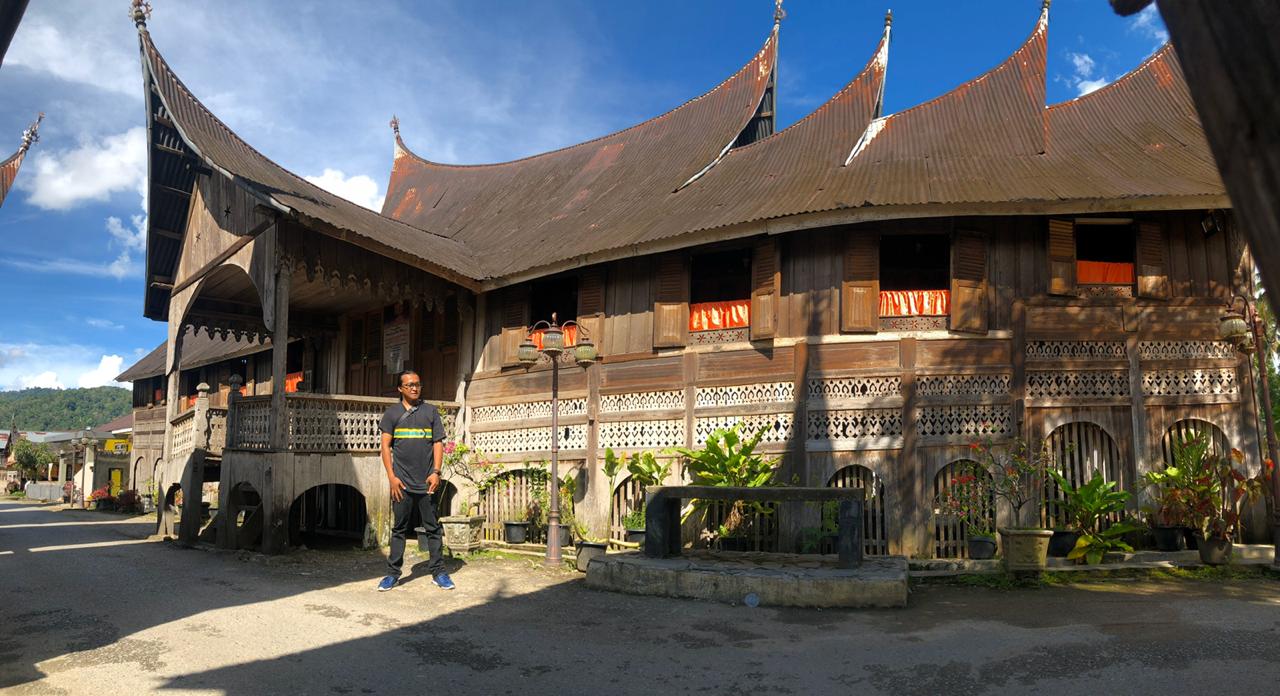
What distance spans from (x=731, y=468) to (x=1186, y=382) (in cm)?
600

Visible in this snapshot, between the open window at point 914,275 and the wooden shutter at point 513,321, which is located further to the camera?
the wooden shutter at point 513,321

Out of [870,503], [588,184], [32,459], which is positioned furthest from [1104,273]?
[32,459]

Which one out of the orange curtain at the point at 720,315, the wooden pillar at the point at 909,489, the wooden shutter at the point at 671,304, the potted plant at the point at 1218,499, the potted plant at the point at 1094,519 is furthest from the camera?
the wooden shutter at the point at 671,304

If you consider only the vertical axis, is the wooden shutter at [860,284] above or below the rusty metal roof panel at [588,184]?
below

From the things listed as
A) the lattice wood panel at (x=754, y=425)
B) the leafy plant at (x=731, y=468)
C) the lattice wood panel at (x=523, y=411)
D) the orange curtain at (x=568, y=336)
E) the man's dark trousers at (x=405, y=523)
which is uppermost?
the orange curtain at (x=568, y=336)

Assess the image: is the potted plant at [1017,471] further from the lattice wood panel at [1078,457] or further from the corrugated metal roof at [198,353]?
the corrugated metal roof at [198,353]

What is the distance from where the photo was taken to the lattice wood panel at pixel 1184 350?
10688 mm

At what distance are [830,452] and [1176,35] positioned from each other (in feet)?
31.9

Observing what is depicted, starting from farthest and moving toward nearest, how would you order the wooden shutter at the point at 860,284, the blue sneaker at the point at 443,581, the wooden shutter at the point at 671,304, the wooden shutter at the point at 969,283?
the wooden shutter at the point at 671,304 < the wooden shutter at the point at 860,284 < the wooden shutter at the point at 969,283 < the blue sneaker at the point at 443,581

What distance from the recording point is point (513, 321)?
1390cm

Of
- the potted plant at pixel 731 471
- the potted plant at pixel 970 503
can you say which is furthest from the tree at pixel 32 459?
the potted plant at pixel 970 503

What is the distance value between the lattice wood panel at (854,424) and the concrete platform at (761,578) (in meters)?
2.13

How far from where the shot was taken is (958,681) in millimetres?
5211

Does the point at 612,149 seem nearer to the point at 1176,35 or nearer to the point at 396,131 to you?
the point at 396,131
